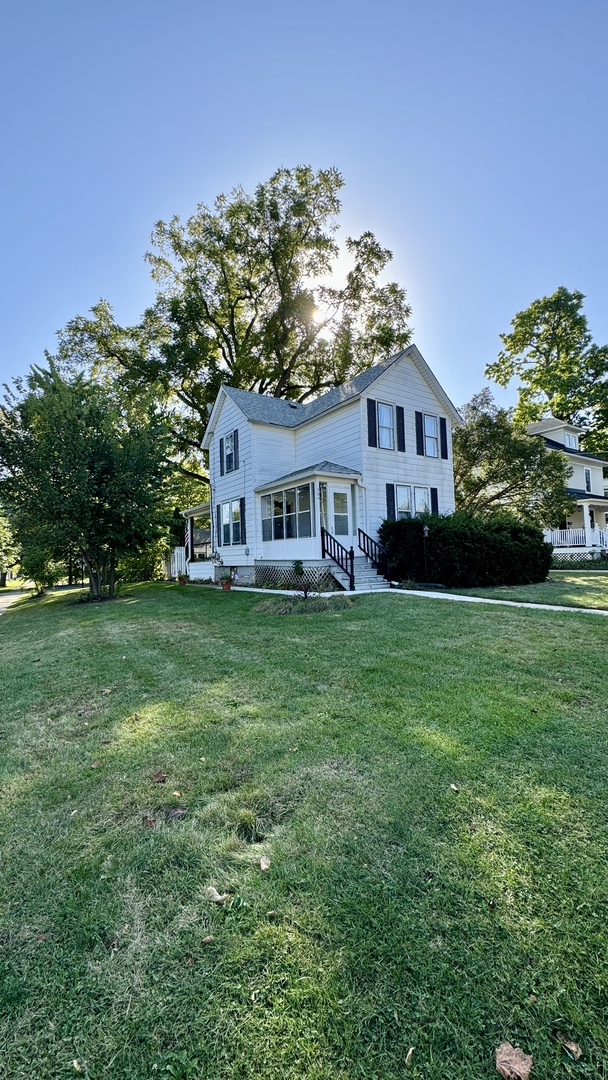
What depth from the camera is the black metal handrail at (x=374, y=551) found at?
14555mm

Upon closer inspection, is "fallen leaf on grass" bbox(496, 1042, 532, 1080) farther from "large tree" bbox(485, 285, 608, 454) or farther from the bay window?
"large tree" bbox(485, 285, 608, 454)

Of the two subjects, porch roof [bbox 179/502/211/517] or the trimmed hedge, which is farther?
porch roof [bbox 179/502/211/517]

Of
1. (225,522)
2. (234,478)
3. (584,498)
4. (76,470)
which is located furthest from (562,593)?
(584,498)

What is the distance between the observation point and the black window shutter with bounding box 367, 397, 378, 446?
50.5 ft

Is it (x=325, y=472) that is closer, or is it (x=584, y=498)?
(x=325, y=472)

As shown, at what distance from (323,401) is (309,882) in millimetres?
17919

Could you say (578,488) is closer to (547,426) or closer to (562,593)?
(547,426)

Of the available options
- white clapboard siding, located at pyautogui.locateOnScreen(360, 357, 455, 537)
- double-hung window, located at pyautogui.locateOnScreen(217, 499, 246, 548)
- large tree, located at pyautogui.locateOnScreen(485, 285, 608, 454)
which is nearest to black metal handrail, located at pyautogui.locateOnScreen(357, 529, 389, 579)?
white clapboard siding, located at pyautogui.locateOnScreen(360, 357, 455, 537)

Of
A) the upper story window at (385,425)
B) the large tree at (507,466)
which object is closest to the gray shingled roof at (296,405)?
the upper story window at (385,425)

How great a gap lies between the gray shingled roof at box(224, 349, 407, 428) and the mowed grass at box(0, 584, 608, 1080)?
45.1ft

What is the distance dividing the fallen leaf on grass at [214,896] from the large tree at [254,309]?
960 inches

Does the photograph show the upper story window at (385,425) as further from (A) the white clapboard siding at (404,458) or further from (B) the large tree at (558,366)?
(B) the large tree at (558,366)

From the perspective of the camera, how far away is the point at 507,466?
20.5 meters

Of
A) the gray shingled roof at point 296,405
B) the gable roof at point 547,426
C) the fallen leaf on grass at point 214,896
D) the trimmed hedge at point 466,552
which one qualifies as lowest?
the fallen leaf on grass at point 214,896
